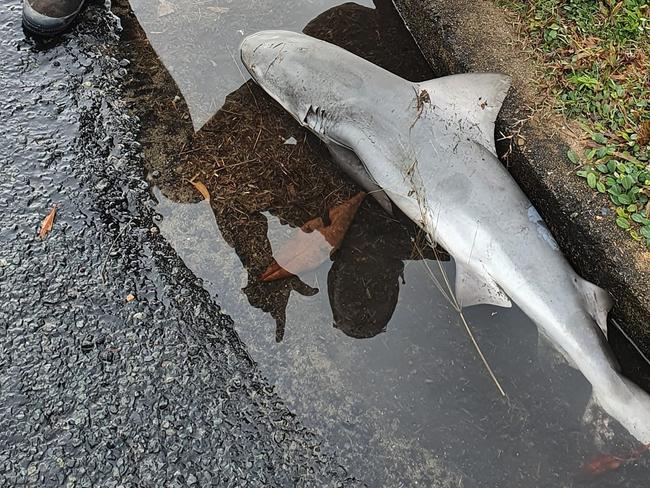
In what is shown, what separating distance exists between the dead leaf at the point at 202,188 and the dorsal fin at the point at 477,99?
1435mm

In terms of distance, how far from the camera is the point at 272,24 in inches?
180

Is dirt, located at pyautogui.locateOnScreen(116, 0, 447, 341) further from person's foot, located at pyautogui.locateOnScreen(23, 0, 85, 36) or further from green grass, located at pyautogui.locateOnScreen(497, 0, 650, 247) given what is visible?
green grass, located at pyautogui.locateOnScreen(497, 0, 650, 247)

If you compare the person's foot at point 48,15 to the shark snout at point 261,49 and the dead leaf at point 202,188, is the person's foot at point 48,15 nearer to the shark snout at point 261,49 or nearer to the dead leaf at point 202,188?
the shark snout at point 261,49

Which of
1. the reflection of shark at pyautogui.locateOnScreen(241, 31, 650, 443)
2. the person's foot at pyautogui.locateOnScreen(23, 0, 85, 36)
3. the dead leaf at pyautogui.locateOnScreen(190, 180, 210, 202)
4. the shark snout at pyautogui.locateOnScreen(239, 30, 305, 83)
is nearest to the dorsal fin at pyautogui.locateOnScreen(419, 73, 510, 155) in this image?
the reflection of shark at pyautogui.locateOnScreen(241, 31, 650, 443)

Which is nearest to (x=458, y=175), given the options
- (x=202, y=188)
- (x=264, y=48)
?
(x=202, y=188)

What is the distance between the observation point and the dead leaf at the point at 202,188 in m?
3.65

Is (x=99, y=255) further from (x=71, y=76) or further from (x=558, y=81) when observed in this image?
(x=558, y=81)

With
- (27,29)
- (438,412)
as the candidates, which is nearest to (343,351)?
(438,412)

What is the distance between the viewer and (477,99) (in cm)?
350

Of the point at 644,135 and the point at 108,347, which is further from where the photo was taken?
the point at 644,135

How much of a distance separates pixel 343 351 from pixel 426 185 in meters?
1.02

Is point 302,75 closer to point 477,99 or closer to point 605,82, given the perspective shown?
point 477,99

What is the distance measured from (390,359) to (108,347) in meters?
1.41

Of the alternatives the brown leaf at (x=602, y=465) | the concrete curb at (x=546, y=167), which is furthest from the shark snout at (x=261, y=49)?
the brown leaf at (x=602, y=465)
